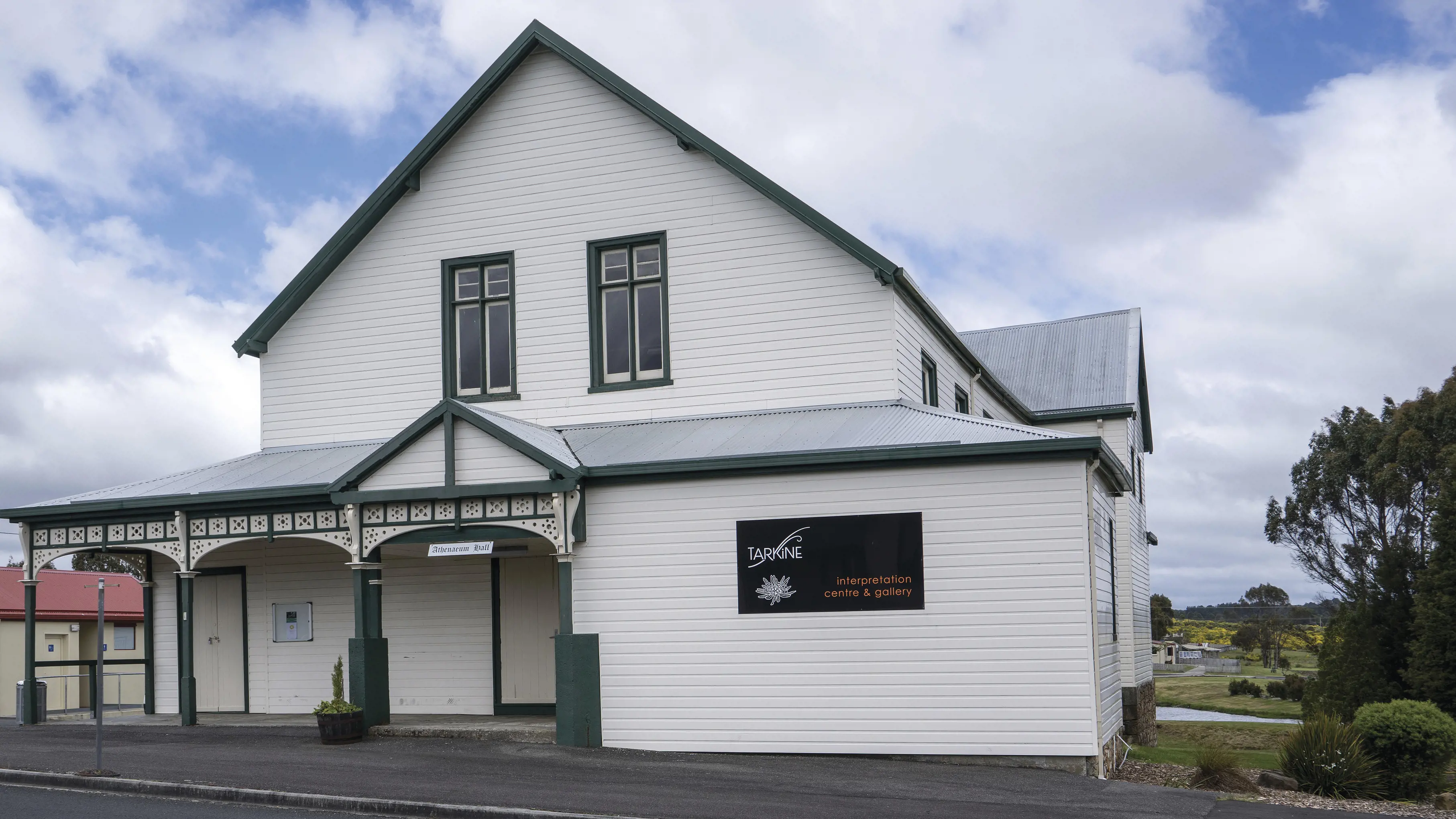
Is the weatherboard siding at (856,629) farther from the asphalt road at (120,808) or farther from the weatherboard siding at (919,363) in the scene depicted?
the asphalt road at (120,808)

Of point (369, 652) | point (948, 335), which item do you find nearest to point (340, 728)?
point (369, 652)

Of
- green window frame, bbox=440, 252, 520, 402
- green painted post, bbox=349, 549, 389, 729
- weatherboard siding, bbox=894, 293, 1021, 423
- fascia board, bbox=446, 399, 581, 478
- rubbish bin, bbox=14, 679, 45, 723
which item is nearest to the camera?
fascia board, bbox=446, 399, 581, 478

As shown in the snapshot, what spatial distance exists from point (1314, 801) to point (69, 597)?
123 ft

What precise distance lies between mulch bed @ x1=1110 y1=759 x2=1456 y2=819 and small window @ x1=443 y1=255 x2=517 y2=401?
10.8m

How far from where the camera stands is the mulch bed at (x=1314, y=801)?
13.3 m

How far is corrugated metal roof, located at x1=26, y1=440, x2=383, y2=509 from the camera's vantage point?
19.0 m

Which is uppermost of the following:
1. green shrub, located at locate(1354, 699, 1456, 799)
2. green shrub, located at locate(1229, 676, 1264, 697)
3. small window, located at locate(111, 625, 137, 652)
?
green shrub, located at locate(1354, 699, 1456, 799)

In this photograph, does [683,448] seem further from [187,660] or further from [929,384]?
[187,660]

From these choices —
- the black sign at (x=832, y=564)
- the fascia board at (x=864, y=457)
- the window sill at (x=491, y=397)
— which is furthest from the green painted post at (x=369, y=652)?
the black sign at (x=832, y=564)

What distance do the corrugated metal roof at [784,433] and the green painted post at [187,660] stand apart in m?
5.88

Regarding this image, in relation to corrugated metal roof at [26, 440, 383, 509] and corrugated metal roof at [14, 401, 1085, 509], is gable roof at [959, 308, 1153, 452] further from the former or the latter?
corrugated metal roof at [26, 440, 383, 509]

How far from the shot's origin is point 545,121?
67.7 feet

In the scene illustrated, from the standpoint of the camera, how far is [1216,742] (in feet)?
102

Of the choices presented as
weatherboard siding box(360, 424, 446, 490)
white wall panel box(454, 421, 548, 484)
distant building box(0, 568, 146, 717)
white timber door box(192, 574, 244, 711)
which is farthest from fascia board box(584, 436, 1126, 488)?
distant building box(0, 568, 146, 717)
